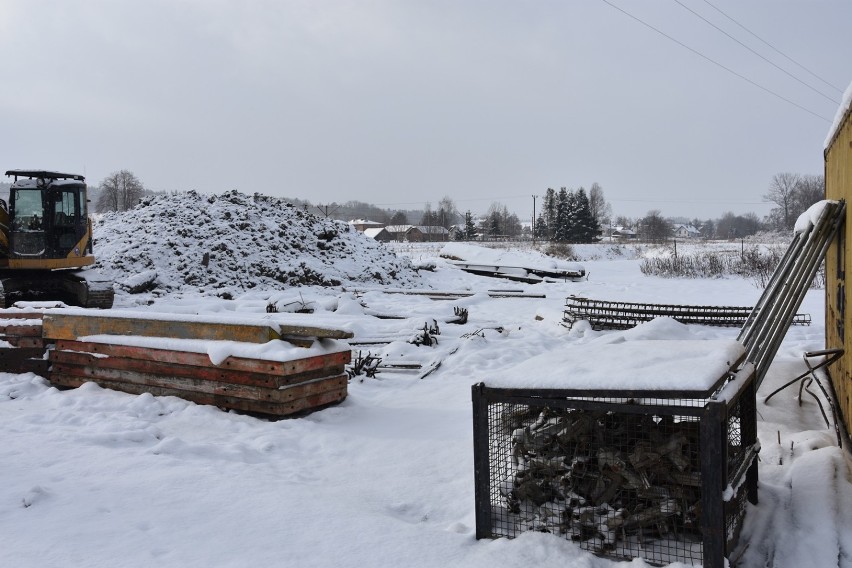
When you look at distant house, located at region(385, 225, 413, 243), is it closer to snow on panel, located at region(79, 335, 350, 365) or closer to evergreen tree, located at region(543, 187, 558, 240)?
evergreen tree, located at region(543, 187, 558, 240)

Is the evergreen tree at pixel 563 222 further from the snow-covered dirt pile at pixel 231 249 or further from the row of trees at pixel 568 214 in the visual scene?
the snow-covered dirt pile at pixel 231 249

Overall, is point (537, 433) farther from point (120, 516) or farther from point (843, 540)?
point (120, 516)

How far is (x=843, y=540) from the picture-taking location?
353 centimetres

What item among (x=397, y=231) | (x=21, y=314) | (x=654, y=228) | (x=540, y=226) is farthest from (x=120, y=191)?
(x=21, y=314)

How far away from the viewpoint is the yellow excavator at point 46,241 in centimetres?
1571

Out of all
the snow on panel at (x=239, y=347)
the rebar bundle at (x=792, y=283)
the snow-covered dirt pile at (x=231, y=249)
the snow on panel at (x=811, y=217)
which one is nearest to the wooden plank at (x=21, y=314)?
the snow on panel at (x=239, y=347)

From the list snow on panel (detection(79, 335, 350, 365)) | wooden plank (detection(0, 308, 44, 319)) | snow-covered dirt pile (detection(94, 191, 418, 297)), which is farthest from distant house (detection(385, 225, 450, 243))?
snow on panel (detection(79, 335, 350, 365))

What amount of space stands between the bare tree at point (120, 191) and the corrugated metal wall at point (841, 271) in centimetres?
8814

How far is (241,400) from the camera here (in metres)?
6.42

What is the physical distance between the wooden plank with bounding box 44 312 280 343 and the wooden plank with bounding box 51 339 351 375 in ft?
0.48

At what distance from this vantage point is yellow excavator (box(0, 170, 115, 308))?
15711 mm

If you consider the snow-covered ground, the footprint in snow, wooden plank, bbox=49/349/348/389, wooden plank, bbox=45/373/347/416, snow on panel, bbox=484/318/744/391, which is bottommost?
the snow-covered ground

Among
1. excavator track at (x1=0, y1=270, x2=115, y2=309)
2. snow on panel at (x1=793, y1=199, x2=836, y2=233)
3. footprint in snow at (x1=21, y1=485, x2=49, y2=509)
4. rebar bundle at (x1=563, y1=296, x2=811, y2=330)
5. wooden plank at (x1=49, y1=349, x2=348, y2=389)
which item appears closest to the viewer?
footprint in snow at (x1=21, y1=485, x2=49, y2=509)

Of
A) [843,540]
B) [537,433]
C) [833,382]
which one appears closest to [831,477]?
[843,540]
